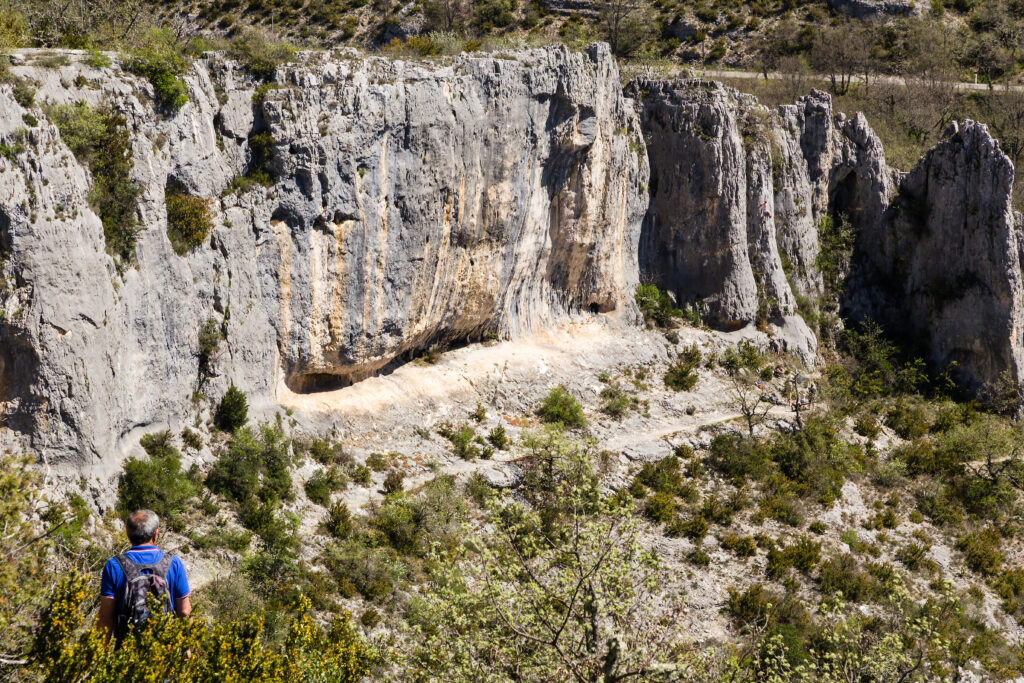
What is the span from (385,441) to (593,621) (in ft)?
51.9

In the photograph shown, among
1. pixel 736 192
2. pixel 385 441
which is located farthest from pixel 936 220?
pixel 385 441

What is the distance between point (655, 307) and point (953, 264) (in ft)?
51.5

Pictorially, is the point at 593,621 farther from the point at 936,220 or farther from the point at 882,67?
the point at 882,67

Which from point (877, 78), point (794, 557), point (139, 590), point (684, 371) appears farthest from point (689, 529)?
point (877, 78)

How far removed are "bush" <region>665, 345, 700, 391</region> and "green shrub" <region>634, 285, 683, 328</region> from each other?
73.1 inches

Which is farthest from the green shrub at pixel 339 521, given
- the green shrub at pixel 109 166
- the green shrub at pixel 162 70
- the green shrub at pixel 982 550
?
the green shrub at pixel 982 550

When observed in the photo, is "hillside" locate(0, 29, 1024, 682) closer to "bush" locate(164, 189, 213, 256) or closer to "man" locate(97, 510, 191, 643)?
"bush" locate(164, 189, 213, 256)

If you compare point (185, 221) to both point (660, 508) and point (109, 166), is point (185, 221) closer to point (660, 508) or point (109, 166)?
point (109, 166)

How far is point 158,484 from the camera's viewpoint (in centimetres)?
2023

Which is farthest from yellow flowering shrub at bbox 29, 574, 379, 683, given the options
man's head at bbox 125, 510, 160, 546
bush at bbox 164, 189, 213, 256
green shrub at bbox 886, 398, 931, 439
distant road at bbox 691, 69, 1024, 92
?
distant road at bbox 691, 69, 1024, 92

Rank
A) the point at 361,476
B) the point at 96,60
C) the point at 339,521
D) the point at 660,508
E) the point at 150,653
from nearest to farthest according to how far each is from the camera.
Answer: the point at 150,653 → the point at 96,60 → the point at 339,521 → the point at 361,476 → the point at 660,508

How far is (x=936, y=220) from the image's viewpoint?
42.8 metres

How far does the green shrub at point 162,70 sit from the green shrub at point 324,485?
10.5 meters

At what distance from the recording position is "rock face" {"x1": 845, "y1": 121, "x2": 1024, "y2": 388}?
3988cm
